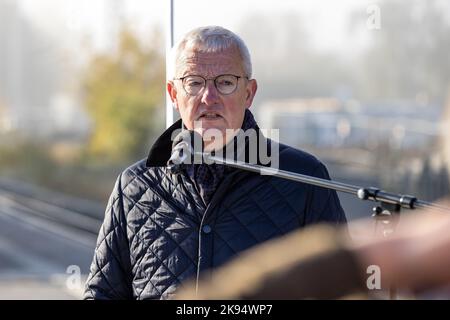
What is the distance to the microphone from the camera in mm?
1786

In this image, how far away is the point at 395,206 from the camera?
130 centimetres

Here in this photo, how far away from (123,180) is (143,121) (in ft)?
56.3

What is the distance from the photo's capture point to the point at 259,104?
16062 mm

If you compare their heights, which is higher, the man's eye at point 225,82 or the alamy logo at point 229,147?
the man's eye at point 225,82

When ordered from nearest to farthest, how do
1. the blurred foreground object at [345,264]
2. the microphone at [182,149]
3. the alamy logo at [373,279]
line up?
the blurred foreground object at [345,264] < the alamy logo at [373,279] < the microphone at [182,149]

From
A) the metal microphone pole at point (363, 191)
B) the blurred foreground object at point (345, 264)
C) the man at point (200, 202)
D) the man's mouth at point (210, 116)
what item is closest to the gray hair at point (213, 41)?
the man at point (200, 202)

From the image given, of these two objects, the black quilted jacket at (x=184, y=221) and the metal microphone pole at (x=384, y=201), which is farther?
the black quilted jacket at (x=184, y=221)

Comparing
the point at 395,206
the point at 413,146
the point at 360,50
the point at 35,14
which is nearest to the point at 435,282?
the point at 395,206

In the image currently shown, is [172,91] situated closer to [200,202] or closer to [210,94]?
[210,94]

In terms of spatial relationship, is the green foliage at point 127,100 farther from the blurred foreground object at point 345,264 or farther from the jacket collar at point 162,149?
the blurred foreground object at point 345,264

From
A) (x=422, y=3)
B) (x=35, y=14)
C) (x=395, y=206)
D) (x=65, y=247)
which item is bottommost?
(x=395, y=206)

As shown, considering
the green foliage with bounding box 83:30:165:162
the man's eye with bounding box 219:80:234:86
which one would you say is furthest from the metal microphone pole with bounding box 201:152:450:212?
the green foliage with bounding box 83:30:165:162

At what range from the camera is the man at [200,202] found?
181 centimetres

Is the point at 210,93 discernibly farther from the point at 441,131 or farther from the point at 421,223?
the point at 441,131
